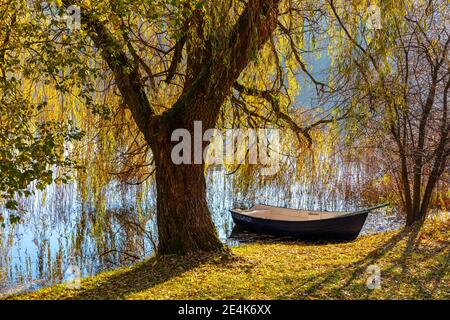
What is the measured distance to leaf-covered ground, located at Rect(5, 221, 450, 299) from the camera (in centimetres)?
401

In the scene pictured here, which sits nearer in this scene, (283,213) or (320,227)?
(320,227)

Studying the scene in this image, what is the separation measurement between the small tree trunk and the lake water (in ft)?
2.17

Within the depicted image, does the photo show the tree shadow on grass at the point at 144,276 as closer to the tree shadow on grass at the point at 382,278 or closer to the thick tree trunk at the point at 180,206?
the thick tree trunk at the point at 180,206

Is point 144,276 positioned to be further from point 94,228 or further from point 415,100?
point 415,100

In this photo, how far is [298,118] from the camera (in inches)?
294

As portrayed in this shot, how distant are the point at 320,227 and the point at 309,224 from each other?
0.57 feet

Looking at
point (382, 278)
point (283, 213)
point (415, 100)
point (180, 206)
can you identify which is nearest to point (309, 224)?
point (283, 213)

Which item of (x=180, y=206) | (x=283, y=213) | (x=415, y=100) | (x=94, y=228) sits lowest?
(x=94, y=228)

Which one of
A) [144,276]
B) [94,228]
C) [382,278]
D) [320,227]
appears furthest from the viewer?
[94,228]

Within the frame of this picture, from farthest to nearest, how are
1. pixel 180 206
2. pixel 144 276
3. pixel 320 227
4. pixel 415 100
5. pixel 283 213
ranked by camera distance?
pixel 283 213 → pixel 320 227 → pixel 415 100 → pixel 180 206 → pixel 144 276

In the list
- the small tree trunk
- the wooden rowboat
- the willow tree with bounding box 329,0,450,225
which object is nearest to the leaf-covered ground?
the small tree trunk

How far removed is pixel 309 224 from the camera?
7719 mm
